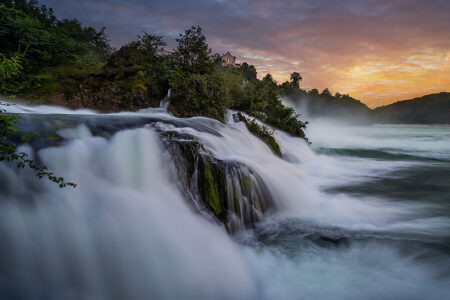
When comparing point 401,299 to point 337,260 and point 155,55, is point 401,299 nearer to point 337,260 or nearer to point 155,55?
point 337,260

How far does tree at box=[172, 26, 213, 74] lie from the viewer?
1344 centimetres

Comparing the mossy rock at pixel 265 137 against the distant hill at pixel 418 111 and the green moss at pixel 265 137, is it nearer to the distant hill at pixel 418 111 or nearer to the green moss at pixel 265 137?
the green moss at pixel 265 137

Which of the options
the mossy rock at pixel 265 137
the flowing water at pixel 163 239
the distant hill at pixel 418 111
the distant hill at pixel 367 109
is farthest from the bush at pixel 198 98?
the distant hill at pixel 418 111

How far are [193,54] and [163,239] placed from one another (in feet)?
41.9

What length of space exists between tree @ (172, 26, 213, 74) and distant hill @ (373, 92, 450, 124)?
75.5 meters

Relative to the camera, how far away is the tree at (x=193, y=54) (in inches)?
529

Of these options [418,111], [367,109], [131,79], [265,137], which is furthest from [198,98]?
[418,111]

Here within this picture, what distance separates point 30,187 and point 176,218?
2185 mm

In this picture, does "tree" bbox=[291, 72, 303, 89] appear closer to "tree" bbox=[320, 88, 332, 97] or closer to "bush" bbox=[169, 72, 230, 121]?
"tree" bbox=[320, 88, 332, 97]

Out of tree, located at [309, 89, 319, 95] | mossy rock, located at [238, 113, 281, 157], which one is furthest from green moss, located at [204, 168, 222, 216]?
tree, located at [309, 89, 319, 95]

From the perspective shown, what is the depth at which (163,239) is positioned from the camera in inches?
134

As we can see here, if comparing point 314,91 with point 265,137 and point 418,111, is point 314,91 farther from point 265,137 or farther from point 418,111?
point 265,137

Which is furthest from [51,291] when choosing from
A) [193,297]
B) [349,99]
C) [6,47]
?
[349,99]

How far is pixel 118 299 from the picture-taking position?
275 centimetres
